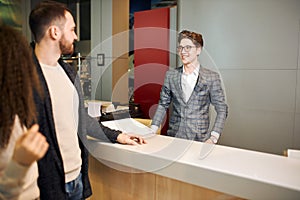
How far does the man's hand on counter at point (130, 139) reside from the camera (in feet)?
4.51

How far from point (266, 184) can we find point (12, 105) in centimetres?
81

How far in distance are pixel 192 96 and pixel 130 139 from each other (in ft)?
2.56

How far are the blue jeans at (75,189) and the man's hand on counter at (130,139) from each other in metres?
0.26

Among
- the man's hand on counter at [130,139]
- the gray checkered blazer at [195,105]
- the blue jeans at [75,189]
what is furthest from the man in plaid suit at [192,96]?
the blue jeans at [75,189]

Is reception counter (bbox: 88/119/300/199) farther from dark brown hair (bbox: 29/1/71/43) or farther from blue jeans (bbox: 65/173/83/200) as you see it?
dark brown hair (bbox: 29/1/71/43)

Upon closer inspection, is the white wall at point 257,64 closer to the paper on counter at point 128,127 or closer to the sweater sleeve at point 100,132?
the paper on counter at point 128,127

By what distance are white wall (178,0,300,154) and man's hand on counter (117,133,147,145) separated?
6.09ft

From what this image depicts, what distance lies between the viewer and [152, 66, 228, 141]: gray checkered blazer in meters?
2.01

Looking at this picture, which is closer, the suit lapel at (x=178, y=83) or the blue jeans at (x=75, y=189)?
the blue jeans at (x=75, y=189)

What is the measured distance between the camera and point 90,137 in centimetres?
146

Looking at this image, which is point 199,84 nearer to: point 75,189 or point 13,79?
point 75,189

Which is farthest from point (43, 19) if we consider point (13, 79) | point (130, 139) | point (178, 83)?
point (178, 83)

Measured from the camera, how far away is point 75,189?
1.23 meters

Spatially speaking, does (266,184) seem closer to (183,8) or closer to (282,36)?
(282,36)
